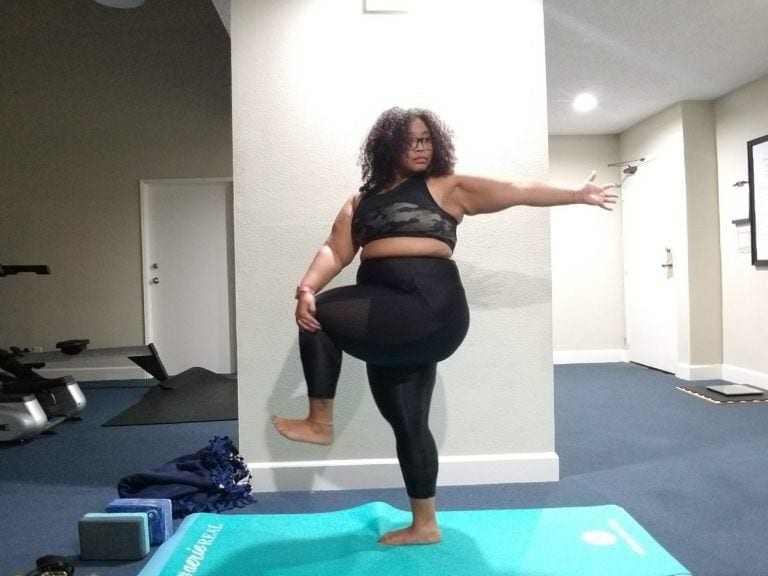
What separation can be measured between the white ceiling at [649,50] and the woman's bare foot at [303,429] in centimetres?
262

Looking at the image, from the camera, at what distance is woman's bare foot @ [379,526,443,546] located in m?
1.61

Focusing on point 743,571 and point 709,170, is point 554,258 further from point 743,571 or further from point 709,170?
point 743,571

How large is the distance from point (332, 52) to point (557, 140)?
3.58m

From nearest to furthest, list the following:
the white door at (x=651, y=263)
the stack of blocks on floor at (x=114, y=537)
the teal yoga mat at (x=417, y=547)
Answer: the teal yoga mat at (x=417, y=547), the stack of blocks on floor at (x=114, y=537), the white door at (x=651, y=263)

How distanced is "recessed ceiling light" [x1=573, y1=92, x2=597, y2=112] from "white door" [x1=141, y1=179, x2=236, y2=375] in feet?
10.1

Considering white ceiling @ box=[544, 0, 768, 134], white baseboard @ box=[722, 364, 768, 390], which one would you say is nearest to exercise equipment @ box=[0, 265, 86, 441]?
white ceiling @ box=[544, 0, 768, 134]

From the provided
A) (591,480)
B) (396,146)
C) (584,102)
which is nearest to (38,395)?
(396,146)

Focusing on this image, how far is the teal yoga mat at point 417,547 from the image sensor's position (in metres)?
1.55

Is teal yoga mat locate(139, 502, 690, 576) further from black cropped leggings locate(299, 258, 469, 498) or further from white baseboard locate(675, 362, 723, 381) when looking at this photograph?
white baseboard locate(675, 362, 723, 381)

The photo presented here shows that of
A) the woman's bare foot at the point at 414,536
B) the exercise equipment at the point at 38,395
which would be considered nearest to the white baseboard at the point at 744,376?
the woman's bare foot at the point at 414,536

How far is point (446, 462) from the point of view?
7.52 ft

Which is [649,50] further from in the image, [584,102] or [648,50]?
[584,102]

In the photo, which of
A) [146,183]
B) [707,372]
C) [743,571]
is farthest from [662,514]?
[146,183]

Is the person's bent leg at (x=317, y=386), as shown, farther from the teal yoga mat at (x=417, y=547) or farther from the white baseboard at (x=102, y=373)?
the white baseboard at (x=102, y=373)
